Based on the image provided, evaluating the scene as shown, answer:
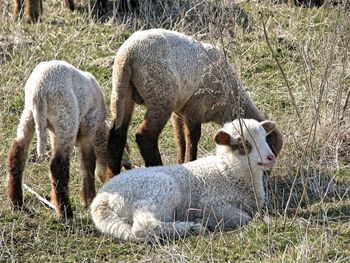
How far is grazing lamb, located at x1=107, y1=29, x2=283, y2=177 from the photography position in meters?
8.30

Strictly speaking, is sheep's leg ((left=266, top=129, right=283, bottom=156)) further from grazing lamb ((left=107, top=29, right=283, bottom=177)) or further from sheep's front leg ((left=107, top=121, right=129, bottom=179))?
sheep's front leg ((left=107, top=121, right=129, bottom=179))

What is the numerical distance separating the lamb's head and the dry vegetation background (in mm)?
309

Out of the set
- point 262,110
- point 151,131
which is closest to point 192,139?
point 151,131

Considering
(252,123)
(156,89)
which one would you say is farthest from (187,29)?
(252,123)

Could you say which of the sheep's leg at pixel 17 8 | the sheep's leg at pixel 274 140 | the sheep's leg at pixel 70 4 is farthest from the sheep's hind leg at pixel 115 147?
the sheep's leg at pixel 70 4

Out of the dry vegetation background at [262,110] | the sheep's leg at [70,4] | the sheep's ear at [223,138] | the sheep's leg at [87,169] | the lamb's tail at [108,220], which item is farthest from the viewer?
the sheep's leg at [70,4]

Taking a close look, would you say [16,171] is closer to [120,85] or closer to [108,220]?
[108,220]

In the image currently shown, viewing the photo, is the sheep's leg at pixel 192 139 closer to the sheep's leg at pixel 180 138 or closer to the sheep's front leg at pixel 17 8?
the sheep's leg at pixel 180 138

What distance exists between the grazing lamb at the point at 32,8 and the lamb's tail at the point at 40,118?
5.55 metres

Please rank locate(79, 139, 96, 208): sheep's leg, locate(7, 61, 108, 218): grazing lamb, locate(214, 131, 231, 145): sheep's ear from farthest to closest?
locate(79, 139, 96, 208): sheep's leg, locate(214, 131, 231, 145): sheep's ear, locate(7, 61, 108, 218): grazing lamb


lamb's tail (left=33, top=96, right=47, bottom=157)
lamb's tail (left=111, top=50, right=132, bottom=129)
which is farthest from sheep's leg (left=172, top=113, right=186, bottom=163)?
lamb's tail (left=33, top=96, right=47, bottom=157)

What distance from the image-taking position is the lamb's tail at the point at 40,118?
23.8 feet

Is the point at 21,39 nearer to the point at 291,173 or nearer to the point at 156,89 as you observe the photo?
the point at 156,89

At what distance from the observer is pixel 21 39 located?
38.6 ft
